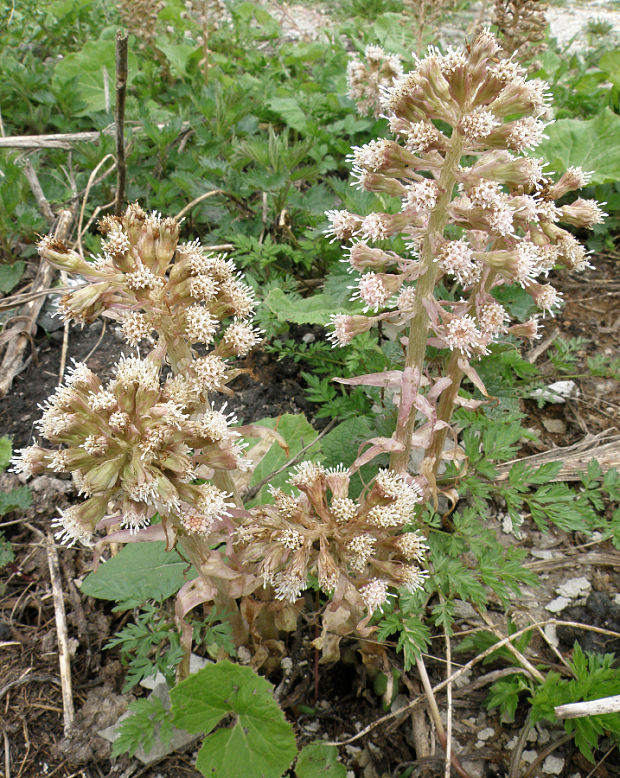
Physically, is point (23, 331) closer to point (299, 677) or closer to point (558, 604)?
point (299, 677)

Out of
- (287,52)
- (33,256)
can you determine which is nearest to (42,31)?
(287,52)

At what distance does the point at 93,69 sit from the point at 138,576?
4622 mm

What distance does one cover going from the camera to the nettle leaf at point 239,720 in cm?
172

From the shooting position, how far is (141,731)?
191 cm

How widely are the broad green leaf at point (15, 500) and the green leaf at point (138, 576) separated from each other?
654mm

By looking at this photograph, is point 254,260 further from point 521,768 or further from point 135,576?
point 521,768

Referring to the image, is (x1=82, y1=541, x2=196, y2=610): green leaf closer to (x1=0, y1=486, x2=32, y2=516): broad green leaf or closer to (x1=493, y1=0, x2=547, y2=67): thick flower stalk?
(x1=0, y1=486, x2=32, y2=516): broad green leaf

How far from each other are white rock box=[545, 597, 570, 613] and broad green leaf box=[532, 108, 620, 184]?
268 cm

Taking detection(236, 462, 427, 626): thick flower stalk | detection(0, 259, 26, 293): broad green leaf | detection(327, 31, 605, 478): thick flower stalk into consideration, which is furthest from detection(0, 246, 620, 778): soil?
detection(0, 259, 26, 293): broad green leaf

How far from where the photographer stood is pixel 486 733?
2.19m

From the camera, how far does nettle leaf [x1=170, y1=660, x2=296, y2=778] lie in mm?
1717

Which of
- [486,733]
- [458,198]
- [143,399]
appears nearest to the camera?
[143,399]

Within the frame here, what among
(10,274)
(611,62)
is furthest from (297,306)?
(611,62)

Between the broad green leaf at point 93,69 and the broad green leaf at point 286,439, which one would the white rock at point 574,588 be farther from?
the broad green leaf at point 93,69
